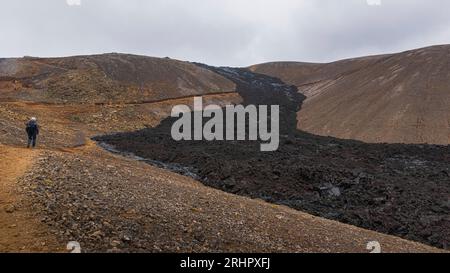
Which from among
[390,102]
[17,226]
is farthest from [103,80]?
[17,226]

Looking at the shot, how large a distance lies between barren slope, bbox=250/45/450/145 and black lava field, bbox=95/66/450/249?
4961 millimetres

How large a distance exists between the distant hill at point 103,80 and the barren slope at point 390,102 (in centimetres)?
1990

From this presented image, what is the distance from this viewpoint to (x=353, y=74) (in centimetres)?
8362

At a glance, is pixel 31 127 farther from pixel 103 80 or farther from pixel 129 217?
pixel 103 80

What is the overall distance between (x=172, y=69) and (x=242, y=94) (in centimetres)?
1510

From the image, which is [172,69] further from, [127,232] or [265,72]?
[127,232]

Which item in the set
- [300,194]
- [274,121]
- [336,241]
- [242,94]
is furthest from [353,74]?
[336,241]

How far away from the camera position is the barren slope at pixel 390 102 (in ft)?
165

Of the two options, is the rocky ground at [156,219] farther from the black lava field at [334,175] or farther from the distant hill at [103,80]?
the distant hill at [103,80]

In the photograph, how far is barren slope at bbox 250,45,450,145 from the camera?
50344 millimetres

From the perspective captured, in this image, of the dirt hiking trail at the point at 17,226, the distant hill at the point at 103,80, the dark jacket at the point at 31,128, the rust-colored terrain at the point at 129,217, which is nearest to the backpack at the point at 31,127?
the dark jacket at the point at 31,128

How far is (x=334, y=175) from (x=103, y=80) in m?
47.5

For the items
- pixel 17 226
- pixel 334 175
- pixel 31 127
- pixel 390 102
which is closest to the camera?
pixel 17 226

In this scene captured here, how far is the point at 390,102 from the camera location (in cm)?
5894
